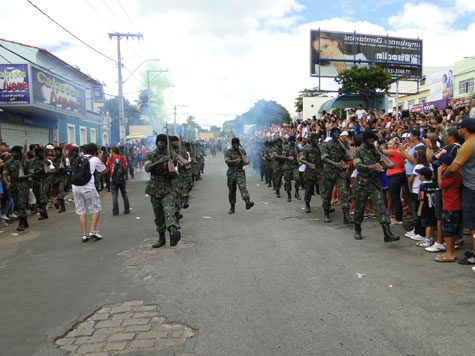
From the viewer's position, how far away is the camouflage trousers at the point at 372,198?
6.02 meters

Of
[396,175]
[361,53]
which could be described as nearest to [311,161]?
[396,175]

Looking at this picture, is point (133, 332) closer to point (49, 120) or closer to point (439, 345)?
point (439, 345)

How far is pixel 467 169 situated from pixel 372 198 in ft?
5.30

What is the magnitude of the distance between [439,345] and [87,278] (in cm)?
398

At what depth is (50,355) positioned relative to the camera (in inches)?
119

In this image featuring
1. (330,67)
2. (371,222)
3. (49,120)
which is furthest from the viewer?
(330,67)

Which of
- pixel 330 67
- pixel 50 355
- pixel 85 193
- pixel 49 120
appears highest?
pixel 330 67

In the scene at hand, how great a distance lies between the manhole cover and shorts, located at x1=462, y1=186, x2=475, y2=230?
373 centimetres

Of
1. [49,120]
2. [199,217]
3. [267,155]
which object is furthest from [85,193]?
[49,120]

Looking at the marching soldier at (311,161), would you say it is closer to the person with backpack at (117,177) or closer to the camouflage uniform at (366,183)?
the camouflage uniform at (366,183)

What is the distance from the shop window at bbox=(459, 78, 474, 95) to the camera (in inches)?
1057

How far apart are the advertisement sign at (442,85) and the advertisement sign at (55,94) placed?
2700 cm

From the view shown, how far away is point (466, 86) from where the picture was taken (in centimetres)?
2745

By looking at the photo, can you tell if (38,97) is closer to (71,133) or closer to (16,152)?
(71,133)
